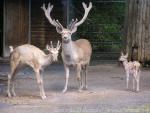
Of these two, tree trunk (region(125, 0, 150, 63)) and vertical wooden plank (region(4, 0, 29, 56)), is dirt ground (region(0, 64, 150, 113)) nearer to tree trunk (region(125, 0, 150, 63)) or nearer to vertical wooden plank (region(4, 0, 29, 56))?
tree trunk (region(125, 0, 150, 63))

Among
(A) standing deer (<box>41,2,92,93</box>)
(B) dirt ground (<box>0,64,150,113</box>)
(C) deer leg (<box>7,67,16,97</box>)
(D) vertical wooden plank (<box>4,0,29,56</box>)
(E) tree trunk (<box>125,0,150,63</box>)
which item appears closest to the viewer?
(B) dirt ground (<box>0,64,150,113</box>)

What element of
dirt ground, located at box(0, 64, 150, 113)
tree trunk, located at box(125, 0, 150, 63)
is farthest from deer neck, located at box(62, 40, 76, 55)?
tree trunk, located at box(125, 0, 150, 63)

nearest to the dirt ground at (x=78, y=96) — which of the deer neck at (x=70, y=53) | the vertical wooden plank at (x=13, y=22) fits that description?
the deer neck at (x=70, y=53)

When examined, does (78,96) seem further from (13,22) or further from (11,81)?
(13,22)

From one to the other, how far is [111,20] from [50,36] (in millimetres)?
2495

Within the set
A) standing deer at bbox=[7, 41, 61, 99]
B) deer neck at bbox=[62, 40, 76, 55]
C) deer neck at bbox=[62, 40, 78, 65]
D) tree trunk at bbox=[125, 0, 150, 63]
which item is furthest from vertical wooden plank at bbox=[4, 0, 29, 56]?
standing deer at bbox=[7, 41, 61, 99]

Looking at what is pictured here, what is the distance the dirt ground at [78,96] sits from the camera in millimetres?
10812

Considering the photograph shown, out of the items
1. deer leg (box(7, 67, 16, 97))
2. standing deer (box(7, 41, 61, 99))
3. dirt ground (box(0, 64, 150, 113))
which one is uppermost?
standing deer (box(7, 41, 61, 99))

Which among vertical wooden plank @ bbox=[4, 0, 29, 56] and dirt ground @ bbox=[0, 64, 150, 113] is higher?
vertical wooden plank @ bbox=[4, 0, 29, 56]

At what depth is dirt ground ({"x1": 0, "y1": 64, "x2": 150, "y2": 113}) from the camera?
10812 millimetres

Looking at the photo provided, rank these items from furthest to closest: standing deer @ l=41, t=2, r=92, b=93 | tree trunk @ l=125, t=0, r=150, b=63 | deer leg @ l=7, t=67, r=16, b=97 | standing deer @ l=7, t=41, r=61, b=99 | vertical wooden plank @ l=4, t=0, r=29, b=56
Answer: vertical wooden plank @ l=4, t=0, r=29, b=56 < tree trunk @ l=125, t=0, r=150, b=63 < standing deer @ l=41, t=2, r=92, b=93 < deer leg @ l=7, t=67, r=16, b=97 < standing deer @ l=7, t=41, r=61, b=99

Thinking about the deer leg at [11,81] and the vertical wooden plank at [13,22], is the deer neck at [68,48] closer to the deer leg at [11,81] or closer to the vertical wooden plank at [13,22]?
the deer leg at [11,81]

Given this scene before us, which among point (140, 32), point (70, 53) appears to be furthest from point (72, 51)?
point (140, 32)

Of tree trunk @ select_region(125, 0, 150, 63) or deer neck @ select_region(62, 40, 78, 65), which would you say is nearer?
deer neck @ select_region(62, 40, 78, 65)
